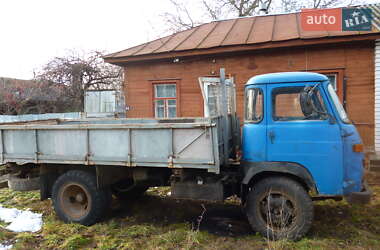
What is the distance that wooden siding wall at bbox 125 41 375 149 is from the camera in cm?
756

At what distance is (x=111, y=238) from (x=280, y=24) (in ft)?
26.8

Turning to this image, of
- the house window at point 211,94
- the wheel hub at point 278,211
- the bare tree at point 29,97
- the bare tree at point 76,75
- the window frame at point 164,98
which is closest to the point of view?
the wheel hub at point 278,211

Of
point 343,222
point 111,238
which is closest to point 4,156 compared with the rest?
point 111,238

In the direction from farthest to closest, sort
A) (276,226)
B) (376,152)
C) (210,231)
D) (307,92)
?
(376,152) → (210,231) → (276,226) → (307,92)

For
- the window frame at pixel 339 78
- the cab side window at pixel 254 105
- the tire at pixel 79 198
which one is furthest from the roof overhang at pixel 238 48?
the tire at pixel 79 198

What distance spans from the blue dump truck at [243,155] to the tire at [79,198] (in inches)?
0.7

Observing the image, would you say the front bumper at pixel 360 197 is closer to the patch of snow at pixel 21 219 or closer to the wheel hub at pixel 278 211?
the wheel hub at pixel 278 211

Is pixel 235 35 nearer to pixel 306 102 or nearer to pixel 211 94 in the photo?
pixel 211 94

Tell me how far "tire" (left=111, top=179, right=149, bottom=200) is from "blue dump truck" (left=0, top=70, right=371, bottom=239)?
63cm

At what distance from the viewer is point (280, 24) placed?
29.8 feet

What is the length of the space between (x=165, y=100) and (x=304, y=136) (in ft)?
20.6

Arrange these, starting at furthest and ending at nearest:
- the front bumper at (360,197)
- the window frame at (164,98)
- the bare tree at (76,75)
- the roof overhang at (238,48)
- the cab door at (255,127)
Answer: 1. the bare tree at (76,75)
2. the window frame at (164,98)
3. the roof overhang at (238,48)
4. the cab door at (255,127)
5. the front bumper at (360,197)

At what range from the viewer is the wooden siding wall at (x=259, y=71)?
756cm

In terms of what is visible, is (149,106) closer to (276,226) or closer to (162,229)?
(162,229)
